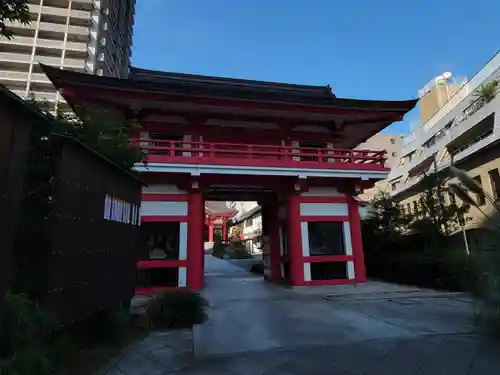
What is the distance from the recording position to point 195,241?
10953 mm

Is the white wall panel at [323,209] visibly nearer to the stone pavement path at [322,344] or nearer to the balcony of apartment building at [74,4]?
the stone pavement path at [322,344]

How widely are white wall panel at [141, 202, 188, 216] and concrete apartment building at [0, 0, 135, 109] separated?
35012 millimetres

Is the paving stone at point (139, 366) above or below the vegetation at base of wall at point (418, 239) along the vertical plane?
below

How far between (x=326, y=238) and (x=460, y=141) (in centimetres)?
1600

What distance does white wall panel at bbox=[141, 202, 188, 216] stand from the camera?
35.5 feet

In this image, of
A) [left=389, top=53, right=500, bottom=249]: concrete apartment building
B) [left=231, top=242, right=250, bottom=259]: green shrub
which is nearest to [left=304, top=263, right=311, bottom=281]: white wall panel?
[left=389, top=53, right=500, bottom=249]: concrete apartment building

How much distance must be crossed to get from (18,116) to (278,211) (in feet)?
37.2

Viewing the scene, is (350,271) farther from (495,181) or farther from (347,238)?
(495,181)

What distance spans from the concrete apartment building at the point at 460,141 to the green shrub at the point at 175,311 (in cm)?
942

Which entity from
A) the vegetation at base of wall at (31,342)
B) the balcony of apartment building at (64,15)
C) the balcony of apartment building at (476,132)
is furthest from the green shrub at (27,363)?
the balcony of apartment building at (64,15)

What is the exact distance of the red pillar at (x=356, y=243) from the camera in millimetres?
11969

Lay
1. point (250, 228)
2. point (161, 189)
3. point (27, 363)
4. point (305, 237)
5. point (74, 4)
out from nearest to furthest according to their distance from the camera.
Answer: point (27, 363) → point (161, 189) → point (305, 237) → point (250, 228) → point (74, 4)

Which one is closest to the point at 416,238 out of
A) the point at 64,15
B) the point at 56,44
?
the point at 56,44

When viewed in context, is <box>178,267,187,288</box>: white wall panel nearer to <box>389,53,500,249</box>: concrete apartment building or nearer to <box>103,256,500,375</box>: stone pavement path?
<box>103,256,500,375</box>: stone pavement path
